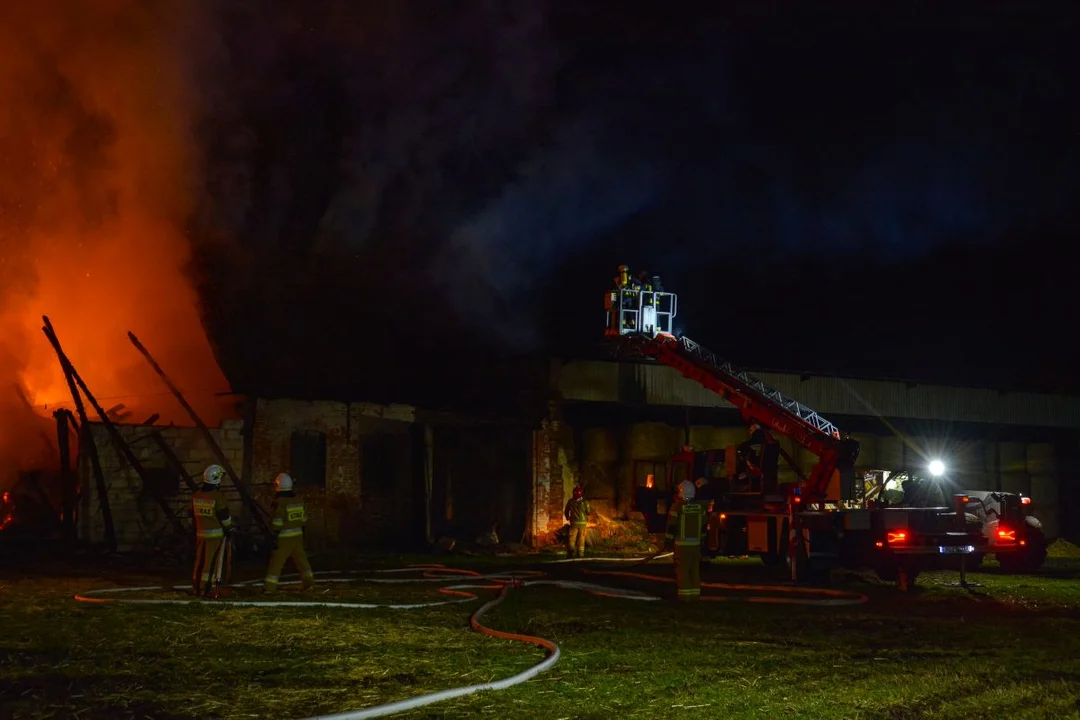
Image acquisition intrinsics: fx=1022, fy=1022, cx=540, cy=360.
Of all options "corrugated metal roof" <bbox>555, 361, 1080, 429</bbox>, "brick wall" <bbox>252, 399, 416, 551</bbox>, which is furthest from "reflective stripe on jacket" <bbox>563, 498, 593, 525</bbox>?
"brick wall" <bbox>252, 399, 416, 551</bbox>

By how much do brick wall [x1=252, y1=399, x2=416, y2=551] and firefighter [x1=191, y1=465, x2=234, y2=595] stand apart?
8.04 meters

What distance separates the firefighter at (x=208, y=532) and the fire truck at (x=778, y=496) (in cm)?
726

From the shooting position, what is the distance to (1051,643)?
372 inches

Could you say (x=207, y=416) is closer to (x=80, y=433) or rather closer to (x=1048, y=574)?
(x=80, y=433)

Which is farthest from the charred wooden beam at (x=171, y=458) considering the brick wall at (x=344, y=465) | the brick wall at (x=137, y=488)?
the brick wall at (x=344, y=465)

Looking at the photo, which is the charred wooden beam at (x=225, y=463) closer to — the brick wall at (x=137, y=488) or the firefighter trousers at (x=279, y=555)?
the brick wall at (x=137, y=488)

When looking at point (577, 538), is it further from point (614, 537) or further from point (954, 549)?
point (954, 549)

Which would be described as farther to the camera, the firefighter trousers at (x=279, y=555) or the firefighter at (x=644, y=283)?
the firefighter at (x=644, y=283)

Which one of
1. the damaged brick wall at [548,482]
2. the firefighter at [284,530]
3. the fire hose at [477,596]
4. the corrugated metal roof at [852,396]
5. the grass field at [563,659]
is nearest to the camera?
the grass field at [563,659]

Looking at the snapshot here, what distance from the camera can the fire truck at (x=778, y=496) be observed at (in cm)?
1415

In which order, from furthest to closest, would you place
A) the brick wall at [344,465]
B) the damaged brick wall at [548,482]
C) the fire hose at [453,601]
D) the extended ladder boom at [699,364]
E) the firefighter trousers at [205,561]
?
the damaged brick wall at [548,482] → the brick wall at [344,465] → the extended ladder boom at [699,364] → the firefighter trousers at [205,561] → the fire hose at [453,601]

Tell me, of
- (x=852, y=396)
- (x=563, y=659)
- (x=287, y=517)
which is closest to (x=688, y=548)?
(x=563, y=659)

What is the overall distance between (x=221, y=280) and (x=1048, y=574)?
19.0 meters

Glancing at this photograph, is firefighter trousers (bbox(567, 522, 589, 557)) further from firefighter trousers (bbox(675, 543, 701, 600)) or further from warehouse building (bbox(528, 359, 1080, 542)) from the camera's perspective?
firefighter trousers (bbox(675, 543, 701, 600))
